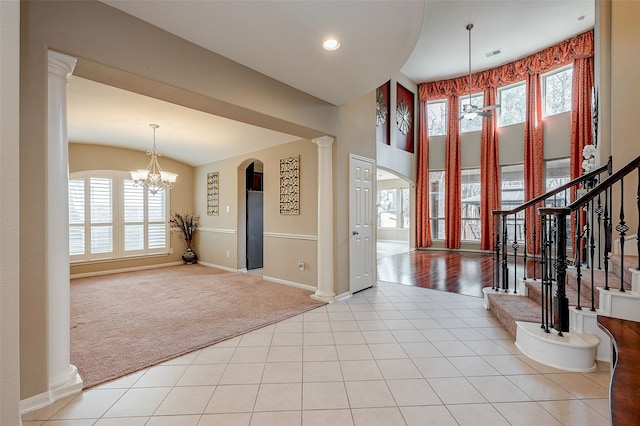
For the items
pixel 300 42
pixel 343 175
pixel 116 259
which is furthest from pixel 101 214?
pixel 300 42

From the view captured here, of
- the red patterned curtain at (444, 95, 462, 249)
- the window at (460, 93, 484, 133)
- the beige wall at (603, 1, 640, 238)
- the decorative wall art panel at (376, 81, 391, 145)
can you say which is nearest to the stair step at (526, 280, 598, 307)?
the beige wall at (603, 1, 640, 238)

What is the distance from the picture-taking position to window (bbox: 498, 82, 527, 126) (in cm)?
759

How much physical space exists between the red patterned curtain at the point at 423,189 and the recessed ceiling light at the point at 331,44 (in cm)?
716

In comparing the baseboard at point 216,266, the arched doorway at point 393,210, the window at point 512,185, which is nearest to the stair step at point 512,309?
the baseboard at point 216,266

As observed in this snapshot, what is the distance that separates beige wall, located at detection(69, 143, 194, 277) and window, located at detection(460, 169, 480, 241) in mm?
7687

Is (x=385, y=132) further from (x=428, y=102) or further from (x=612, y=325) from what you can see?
(x=612, y=325)

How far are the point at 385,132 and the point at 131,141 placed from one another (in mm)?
6020

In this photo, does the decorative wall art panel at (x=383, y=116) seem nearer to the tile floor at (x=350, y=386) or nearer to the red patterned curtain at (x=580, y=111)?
the red patterned curtain at (x=580, y=111)

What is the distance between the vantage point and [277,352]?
2.48 meters

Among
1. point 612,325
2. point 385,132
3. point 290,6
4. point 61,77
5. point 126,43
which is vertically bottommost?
point 612,325

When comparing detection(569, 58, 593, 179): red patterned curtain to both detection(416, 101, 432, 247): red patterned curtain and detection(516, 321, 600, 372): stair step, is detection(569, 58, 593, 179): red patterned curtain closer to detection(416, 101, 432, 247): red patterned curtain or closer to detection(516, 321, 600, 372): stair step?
detection(416, 101, 432, 247): red patterned curtain

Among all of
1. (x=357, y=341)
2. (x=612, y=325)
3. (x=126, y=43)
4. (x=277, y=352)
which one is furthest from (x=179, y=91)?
(x=612, y=325)

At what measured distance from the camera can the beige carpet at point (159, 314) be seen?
95.3 inches

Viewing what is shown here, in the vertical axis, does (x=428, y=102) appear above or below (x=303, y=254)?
above
